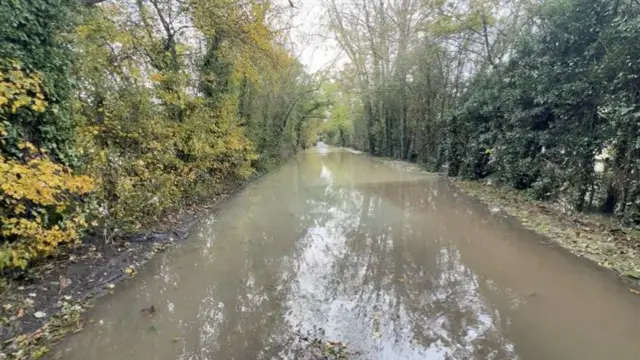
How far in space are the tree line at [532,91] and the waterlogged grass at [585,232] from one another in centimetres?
34

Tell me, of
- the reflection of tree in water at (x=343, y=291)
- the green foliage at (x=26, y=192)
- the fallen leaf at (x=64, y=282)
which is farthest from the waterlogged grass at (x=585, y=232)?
the green foliage at (x=26, y=192)

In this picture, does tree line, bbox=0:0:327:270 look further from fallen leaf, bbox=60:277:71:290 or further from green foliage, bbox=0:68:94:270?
fallen leaf, bbox=60:277:71:290

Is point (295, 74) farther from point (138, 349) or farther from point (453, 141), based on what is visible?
point (138, 349)

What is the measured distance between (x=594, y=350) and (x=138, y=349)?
4246 mm

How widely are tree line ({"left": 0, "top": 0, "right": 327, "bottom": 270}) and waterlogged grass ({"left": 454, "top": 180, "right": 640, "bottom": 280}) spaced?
7.33 m

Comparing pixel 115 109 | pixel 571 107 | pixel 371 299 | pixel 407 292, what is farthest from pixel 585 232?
pixel 115 109

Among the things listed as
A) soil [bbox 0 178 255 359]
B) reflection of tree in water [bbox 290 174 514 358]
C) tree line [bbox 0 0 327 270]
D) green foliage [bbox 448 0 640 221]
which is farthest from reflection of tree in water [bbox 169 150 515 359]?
green foliage [bbox 448 0 640 221]

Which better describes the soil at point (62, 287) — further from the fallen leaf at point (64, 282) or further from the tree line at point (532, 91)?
the tree line at point (532, 91)

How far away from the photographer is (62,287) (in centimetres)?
384

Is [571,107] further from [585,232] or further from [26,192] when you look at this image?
[26,192]

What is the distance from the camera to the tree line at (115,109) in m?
3.67

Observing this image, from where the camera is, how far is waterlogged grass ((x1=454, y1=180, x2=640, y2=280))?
4.75m

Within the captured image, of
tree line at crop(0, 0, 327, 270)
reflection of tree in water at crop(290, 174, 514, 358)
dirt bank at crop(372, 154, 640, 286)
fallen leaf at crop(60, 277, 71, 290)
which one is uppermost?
tree line at crop(0, 0, 327, 270)

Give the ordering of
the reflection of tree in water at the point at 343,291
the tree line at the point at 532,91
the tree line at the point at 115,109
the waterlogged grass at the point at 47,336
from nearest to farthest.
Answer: the waterlogged grass at the point at 47,336
the reflection of tree in water at the point at 343,291
the tree line at the point at 115,109
the tree line at the point at 532,91
